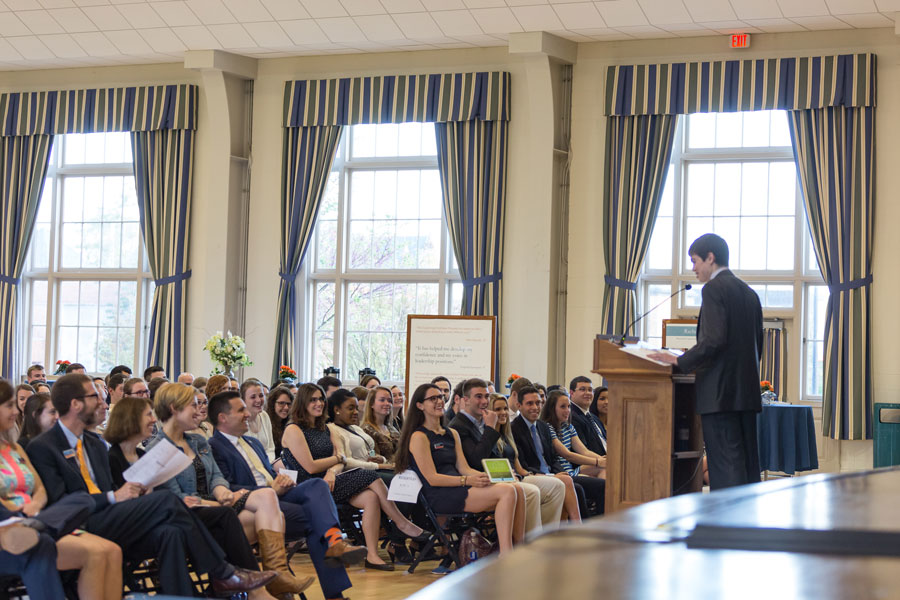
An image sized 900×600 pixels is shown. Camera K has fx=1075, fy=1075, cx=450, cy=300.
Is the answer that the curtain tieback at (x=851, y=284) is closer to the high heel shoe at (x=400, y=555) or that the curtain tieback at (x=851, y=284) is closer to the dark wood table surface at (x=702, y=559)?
the high heel shoe at (x=400, y=555)

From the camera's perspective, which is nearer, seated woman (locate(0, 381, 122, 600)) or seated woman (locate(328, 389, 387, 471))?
seated woman (locate(0, 381, 122, 600))

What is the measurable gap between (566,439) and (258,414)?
6.64 ft

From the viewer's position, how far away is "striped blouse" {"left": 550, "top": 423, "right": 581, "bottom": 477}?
6840 millimetres

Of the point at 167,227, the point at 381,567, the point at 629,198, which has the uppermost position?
the point at 629,198

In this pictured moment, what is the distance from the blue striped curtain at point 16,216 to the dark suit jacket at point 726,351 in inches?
408

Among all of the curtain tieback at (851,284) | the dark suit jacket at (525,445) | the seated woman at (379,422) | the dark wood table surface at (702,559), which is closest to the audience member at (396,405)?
the seated woman at (379,422)

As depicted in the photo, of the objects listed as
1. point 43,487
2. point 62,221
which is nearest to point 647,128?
point 62,221

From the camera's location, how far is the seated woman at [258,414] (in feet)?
20.4

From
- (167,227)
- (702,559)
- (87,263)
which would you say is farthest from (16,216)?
(702,559)

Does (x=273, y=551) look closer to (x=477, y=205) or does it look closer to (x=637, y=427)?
(x=637, y=427)

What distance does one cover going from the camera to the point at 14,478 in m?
3.84

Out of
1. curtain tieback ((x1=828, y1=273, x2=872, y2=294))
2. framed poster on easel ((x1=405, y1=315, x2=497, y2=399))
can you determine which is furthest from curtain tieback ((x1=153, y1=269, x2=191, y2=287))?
curtain tieback ((x1=828, y1=273, x2=872, y2=294))

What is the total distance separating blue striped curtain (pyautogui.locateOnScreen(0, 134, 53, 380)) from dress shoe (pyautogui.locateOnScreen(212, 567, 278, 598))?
9639 mm

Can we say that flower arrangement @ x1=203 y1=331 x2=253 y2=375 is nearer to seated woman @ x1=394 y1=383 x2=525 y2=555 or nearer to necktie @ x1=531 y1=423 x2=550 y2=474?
necktie @ x1=531 y1=423 x2=550 y2=474
